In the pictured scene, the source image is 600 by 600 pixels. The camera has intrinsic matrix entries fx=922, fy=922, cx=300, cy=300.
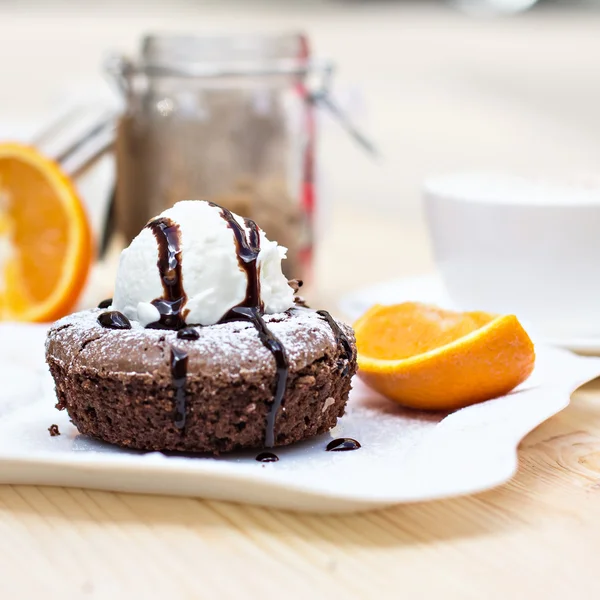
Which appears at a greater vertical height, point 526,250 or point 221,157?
point 221,157

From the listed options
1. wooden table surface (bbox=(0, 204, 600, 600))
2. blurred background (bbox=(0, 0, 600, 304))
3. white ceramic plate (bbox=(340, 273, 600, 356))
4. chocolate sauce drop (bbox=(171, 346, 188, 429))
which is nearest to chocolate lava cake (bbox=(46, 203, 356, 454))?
chocolate sauce drop (bbox=(171, 346, 188, 429))

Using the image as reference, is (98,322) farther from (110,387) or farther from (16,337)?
(16,337)

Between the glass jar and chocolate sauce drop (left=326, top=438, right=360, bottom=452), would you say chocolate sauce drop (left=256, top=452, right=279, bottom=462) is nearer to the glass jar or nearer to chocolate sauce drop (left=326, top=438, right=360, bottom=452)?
chocolate sauce drop (left=326, top=438, right=360, bottom=452)

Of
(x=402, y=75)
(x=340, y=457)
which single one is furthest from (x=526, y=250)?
(x=402, y=75)

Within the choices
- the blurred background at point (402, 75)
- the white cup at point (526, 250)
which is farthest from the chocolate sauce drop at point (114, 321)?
the blurred background at point (402, 75)

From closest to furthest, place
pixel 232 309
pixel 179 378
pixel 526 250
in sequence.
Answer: pixel 179 378 < pixel 232 309 < pixel 526 250

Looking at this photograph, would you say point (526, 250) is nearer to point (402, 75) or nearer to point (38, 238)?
point (38, 238)
